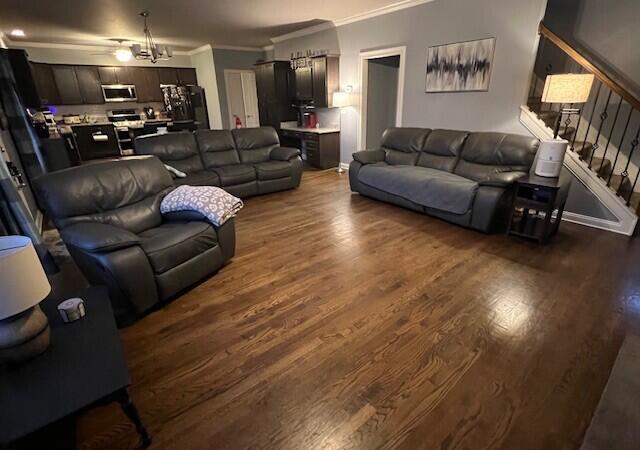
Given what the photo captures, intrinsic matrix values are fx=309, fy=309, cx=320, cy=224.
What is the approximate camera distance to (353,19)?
514cm

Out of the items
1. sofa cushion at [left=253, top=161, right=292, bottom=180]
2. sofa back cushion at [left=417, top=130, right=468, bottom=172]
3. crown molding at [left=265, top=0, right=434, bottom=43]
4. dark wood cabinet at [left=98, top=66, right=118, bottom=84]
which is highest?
crown molding at [left=265, top=0, right=434, bottom=43]

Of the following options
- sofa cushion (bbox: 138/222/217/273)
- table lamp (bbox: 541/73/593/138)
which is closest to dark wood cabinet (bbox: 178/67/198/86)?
sofa cushion (bbox: 138/222/217/273)

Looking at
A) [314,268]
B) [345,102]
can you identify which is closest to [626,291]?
[314,268]

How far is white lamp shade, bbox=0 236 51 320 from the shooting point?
41.3 inches

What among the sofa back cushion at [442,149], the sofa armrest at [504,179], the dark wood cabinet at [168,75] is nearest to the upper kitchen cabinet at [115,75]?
the dark wood cabinet at [168,75]

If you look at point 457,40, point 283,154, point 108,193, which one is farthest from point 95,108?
point 457,40

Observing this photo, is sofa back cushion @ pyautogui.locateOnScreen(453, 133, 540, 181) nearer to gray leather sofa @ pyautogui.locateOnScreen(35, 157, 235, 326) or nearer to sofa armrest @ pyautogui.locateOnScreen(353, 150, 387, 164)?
sofa armrest @ pyautogui.locateOnScreen(353, 150, 387, 164)

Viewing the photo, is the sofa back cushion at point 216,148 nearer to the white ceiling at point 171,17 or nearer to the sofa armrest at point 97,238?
the white ceiling at point 171,17

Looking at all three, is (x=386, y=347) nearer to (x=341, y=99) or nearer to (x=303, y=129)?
(x=341, y=99)

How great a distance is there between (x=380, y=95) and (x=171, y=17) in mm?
3744

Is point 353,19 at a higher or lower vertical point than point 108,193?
higher

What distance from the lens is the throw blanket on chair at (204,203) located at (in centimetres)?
248

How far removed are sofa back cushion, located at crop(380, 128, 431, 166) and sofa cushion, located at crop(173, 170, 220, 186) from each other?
247 centimetres

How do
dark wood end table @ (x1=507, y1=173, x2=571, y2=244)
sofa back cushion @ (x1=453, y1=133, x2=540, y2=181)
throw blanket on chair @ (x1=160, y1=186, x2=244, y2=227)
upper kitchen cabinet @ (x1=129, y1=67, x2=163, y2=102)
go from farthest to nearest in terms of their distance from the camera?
upper kitchen cabinet @ (x1=129, y1=67, x2=163, y2=102)
sofa back cushion @ (x1=453, y1=133, x2=540, y2=181)
dark wood end table @ (x1=507, y1=173, x2=571, y2=244)
throw blanket on chair @ (x1=160, y1=186, x2=244, y2=227)
